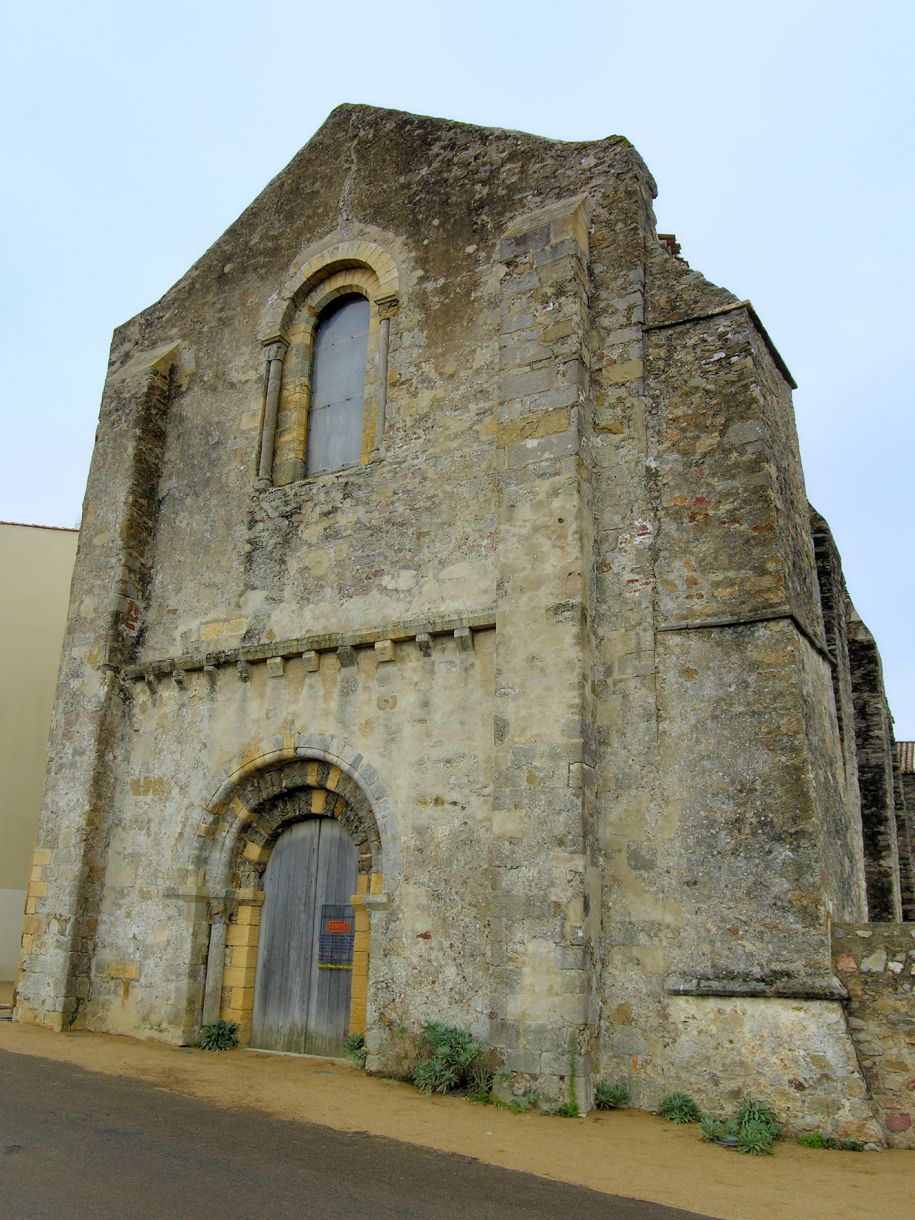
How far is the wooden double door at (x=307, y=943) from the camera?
8109 millimetres

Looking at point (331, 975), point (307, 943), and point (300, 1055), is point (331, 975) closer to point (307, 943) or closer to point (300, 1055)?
point (307, 943)

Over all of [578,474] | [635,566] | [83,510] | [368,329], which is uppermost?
[368,329]

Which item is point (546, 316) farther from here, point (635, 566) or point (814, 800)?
point (814, 800)

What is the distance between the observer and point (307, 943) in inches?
330

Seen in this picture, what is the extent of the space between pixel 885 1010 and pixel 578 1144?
209cm

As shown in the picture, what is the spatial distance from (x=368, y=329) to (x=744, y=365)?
13.0 feet

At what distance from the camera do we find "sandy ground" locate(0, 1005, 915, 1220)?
4.77m

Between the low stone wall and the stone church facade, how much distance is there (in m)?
0.15

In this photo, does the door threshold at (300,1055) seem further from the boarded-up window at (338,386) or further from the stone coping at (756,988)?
the boarded-up window at (338,386)

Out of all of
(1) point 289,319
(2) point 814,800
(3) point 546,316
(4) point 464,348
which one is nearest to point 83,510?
(1) point 289,319

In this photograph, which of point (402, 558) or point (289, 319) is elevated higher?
point (289, 319)

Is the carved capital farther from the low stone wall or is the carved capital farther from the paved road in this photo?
the paved road

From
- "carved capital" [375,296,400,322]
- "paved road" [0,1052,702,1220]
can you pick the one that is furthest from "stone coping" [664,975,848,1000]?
"carved capital" [375,296,400,322]

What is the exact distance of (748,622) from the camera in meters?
7.09
